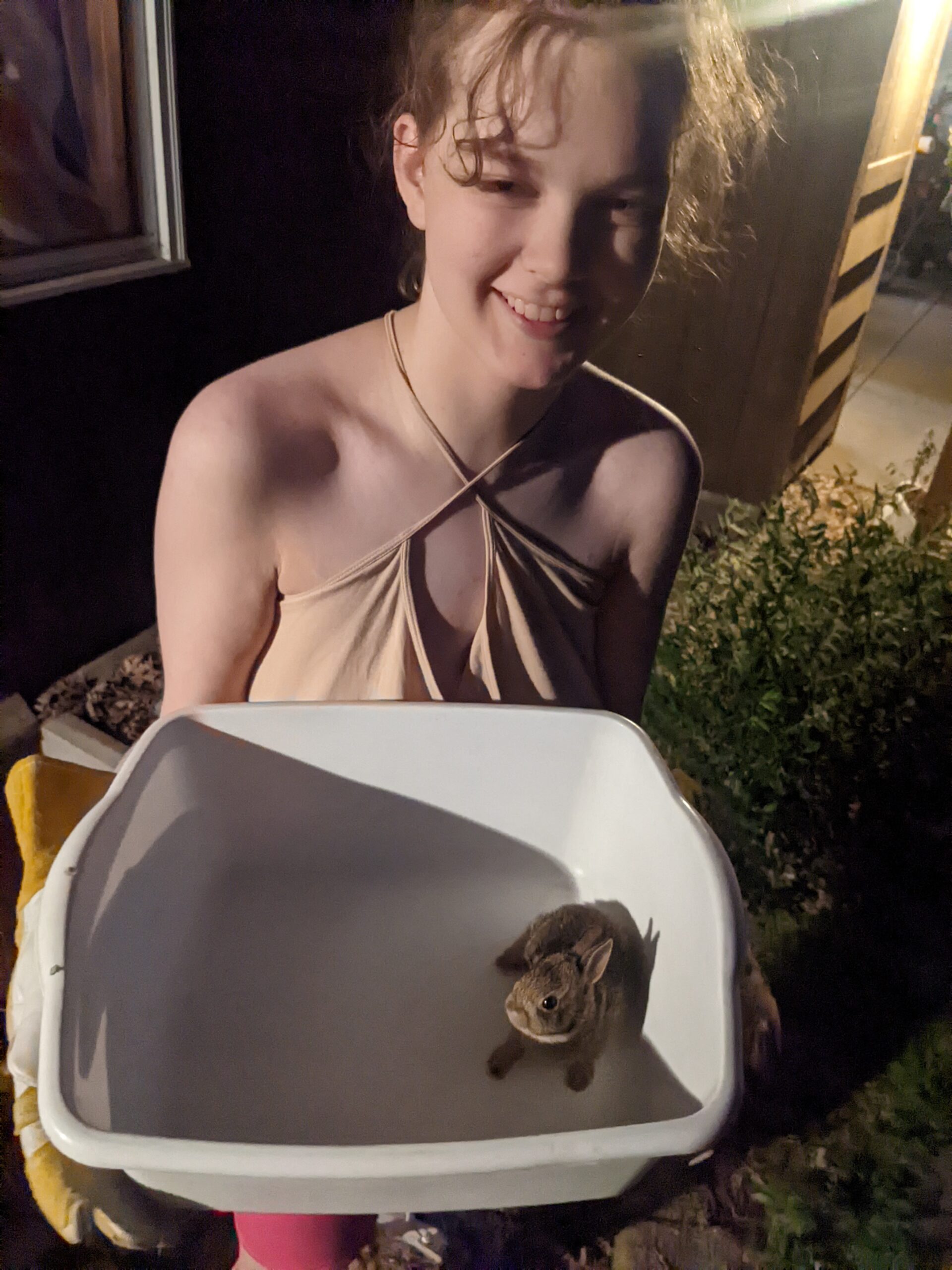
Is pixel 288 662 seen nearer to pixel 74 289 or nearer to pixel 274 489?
pixel 274 489

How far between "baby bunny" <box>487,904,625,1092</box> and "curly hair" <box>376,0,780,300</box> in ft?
1.42

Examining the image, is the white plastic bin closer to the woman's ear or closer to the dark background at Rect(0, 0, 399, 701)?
the dark background at Rect(0, 0, 399, 701)

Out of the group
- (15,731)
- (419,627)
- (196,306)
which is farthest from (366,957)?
(196,306)

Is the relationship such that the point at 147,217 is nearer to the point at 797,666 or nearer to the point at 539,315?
the point at 539,315

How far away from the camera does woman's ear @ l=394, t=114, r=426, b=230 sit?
0.47 meters

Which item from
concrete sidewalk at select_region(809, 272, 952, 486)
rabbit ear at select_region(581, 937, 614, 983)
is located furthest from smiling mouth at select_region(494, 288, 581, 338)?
rabbit ear at select_region(581, 937, 614, 983)

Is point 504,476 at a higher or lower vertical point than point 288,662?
higher

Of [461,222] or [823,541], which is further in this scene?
[823,541]

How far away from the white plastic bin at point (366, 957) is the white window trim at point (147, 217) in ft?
0.86

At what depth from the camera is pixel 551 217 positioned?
44cm

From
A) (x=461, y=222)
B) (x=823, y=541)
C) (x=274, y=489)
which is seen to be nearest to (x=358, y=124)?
(x=461, y=222)

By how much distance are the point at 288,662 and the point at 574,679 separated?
216 millimetres

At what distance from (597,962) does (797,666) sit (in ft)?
0.99

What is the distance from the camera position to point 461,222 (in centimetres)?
46
